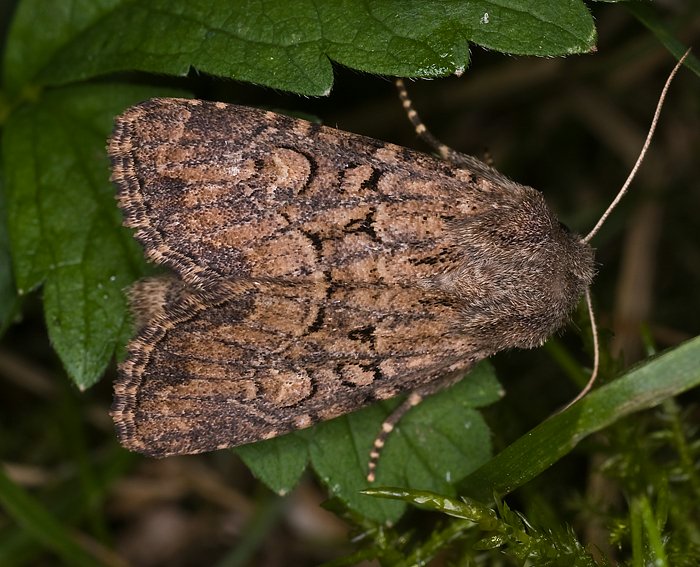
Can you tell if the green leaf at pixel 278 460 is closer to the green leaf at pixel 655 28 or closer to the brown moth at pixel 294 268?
the brown moth at pixel 294 268

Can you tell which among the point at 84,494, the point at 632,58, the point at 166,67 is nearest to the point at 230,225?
the point at 166,67

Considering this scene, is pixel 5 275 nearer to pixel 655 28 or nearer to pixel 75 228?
pixel 75 228

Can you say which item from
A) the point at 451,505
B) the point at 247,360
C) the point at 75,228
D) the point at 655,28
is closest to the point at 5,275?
the point at 75,228

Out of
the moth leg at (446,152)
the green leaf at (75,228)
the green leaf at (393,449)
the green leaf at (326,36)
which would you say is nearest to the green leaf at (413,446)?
the green leaf at (393,449)

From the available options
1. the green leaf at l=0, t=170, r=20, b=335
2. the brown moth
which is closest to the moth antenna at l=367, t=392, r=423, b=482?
the brown moth

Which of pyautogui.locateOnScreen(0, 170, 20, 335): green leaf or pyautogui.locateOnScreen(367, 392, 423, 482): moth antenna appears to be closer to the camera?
pyautogui.locateOnScreen(367, 392, 423, 482): moth antenna

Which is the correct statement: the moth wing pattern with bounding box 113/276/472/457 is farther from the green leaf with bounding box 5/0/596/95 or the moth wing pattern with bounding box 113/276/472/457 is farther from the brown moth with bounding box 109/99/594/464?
the green leaf with bounding box 5/0/596/95
